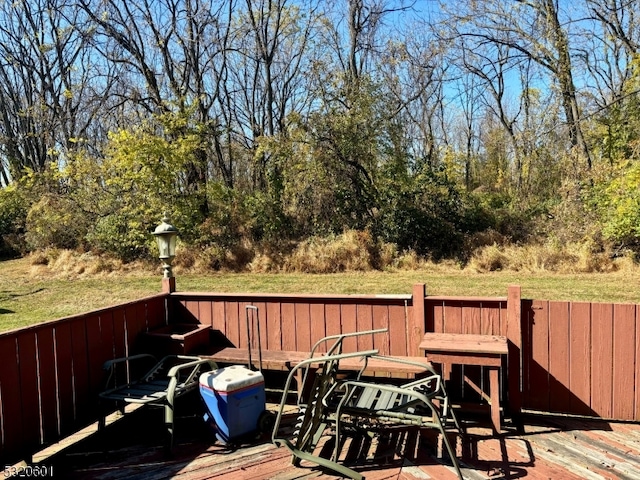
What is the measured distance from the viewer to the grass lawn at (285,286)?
287 inches

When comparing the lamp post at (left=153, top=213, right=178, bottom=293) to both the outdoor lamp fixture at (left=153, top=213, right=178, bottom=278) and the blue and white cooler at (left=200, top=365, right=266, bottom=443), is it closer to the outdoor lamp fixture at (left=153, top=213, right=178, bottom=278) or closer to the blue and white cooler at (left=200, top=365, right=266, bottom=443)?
the outdoor lamp fixture at (left=153, top=213, right=178, bottom=278)

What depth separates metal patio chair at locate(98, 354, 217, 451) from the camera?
3.09 metres

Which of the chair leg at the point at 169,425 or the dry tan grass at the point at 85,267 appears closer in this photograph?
the chair leg at the point at 169,425

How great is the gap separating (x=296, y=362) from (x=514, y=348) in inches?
66.5

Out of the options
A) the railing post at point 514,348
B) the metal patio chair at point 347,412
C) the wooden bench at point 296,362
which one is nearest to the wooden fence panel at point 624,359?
the railing post at point 514,348

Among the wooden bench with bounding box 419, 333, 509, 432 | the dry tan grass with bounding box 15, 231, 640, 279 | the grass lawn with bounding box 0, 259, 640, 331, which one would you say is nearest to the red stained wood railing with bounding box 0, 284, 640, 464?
the wooden bench with bounding box 419, 333, 509, 432

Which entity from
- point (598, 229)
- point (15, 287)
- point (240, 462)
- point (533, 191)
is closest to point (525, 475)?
point (240, 462)

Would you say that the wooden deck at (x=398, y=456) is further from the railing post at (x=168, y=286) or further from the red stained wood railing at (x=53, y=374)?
the railing post at (x=168, y=286)

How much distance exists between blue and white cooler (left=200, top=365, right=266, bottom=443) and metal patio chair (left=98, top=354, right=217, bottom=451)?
0.67 ft

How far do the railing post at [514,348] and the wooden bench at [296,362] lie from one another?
0.67 metres

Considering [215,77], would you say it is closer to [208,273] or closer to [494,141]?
[208,273]

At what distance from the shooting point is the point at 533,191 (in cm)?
1395

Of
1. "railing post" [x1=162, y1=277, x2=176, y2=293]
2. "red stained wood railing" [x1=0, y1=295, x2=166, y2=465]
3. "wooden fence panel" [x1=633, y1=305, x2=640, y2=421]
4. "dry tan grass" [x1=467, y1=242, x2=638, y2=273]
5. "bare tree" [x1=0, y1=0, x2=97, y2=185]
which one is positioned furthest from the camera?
"bare tree" [x1=0, y1=0, x2=97, y2=185]

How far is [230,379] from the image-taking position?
10.5 feet
